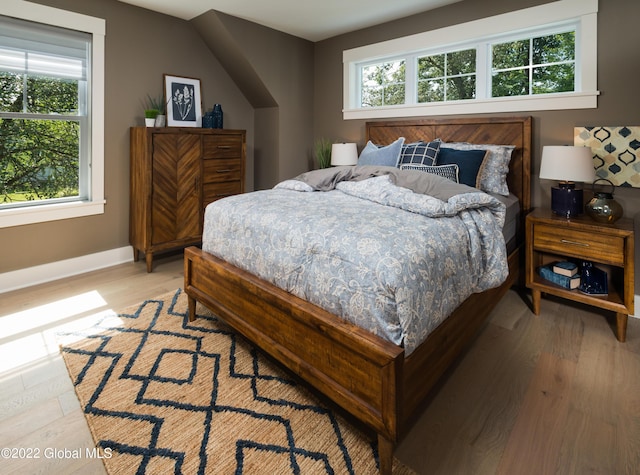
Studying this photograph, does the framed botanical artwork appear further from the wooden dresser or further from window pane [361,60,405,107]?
window pane [361,60,405,107]

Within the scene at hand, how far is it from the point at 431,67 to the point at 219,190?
2.50m

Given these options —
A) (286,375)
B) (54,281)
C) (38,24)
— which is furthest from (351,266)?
(38,24)

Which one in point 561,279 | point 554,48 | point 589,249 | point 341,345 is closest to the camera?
point 341,345

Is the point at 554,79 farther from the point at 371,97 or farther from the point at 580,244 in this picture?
the point at 371,97

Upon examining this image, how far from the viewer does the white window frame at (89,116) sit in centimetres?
300

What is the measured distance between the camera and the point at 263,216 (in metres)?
2.01

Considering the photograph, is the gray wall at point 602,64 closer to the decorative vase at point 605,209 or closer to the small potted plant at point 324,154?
the decorative vase at point 605,209

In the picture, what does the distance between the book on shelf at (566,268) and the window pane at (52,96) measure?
13.7ft

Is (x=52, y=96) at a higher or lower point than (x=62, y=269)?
higher

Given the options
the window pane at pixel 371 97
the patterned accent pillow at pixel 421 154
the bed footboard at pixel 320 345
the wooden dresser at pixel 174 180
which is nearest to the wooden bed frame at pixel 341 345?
the bed footboard at pixel 320 345

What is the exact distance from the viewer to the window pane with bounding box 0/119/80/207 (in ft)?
10.1

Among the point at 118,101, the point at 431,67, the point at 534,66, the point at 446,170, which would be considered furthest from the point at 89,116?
the point at 534,66

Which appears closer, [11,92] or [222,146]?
[11,92]

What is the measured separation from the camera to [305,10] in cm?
369
